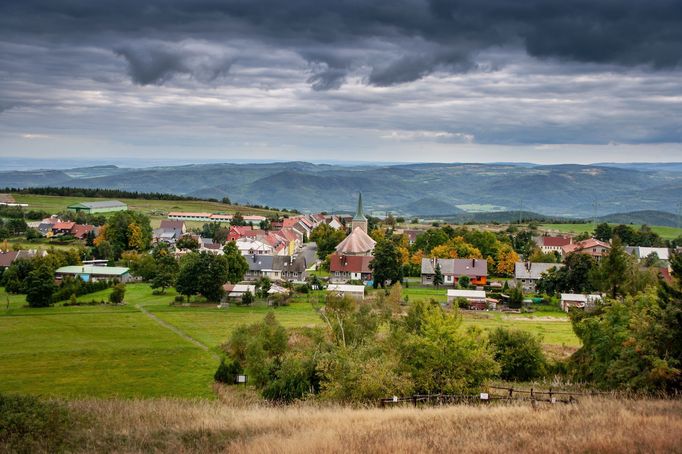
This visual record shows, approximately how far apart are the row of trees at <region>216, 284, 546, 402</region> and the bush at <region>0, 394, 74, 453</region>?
1018 centimetres

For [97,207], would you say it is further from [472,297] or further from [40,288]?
[472,297]

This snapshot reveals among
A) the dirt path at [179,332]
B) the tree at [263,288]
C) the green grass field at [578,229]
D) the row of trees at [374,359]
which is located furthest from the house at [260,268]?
the green grass field at [578,229]

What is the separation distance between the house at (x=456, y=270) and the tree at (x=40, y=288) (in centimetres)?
3951

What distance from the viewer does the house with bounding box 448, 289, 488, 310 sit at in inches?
2287

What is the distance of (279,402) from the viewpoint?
23.9 m

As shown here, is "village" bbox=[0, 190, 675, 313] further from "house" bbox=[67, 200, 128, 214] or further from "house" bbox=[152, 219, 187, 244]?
"house" bbox=[67, 200, 128, 214]

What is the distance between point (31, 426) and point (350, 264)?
60.9 meters

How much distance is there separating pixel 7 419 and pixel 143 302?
44333mm

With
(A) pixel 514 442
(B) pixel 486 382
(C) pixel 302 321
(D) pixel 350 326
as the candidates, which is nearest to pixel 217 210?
(C) pixel 302 321

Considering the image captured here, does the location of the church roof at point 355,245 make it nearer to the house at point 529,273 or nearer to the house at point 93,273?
the house at point 529,273

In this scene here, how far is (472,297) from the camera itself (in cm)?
5919

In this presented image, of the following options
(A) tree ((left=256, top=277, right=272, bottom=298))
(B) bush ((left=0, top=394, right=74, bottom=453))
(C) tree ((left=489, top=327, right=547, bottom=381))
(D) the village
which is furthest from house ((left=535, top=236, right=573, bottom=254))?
(B) bush ((left=0, top=394, right=74, bottom=453))

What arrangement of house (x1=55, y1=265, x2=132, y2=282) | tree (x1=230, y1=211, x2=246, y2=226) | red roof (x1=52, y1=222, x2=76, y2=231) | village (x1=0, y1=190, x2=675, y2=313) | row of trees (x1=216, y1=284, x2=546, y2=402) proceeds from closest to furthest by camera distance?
row of trees (x1=216, y1=284, x2=546, y2=402) < village (x1=0, y1=190, x2=675, y2=313) < house (x1=55, y1=265, x2=132, y2=282) < red roof (x1=52, y1=222, x2=76, y2=231) < tree (x1=230, y1=211, x2=246, y2=226)

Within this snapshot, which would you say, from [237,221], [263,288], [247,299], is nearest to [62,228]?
[237,221]
